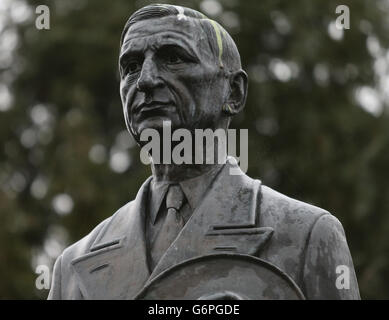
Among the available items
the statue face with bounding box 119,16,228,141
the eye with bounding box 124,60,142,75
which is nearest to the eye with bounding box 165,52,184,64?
the statue face with bounding box 119,16,228,141

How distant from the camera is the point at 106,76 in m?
19.6

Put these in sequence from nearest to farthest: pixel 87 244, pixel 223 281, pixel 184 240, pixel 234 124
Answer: pixel 223 281, pixel 184 240, pixel 87 244, pixel 234 124

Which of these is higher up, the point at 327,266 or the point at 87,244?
the point at 87,244

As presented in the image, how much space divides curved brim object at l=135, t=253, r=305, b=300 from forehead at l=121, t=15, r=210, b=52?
1194mm

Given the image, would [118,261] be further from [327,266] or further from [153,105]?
[327,266]

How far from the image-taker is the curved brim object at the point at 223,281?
5898 millimetres

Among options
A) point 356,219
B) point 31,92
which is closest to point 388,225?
point 356,219

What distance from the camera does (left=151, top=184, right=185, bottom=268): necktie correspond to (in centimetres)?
636

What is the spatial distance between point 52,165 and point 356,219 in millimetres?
4637

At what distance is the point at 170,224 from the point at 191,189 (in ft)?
0.72

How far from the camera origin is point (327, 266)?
6.12 meters

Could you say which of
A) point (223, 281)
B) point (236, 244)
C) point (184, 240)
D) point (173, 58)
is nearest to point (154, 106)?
point (173, 58)

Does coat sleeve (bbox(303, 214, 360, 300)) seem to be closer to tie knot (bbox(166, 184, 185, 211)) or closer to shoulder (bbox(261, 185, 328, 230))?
shoulder (bbox(261, 185, 328, 230))

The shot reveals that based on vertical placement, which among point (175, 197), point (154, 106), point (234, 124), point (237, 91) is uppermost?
point (234, 124)
